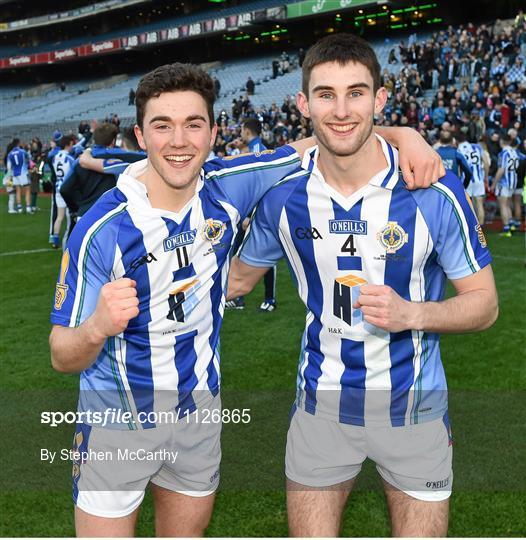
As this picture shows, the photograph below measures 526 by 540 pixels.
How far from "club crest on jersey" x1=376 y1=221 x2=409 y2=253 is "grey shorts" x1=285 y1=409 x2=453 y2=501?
0.69 meters

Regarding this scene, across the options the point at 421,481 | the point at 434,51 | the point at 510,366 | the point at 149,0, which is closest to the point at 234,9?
the point at 149,0

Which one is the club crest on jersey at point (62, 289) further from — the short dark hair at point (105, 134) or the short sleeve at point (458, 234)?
the short dark hair at point (105, 134)

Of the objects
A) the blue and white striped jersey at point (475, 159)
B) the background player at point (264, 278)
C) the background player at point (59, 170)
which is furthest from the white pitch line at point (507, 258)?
the background player at point (59, 170)

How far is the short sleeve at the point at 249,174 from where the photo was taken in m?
2.79

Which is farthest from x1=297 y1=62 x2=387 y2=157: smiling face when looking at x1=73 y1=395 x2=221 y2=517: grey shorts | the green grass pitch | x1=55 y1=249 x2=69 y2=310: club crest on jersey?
the green grass pitch

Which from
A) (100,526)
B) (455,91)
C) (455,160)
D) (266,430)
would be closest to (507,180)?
(455,160)

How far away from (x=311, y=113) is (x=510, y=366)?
4.12 meters

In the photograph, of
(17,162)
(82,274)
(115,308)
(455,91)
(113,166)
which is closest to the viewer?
(115,308)

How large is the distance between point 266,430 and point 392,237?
2.52m

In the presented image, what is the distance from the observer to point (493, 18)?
3684 centimetres

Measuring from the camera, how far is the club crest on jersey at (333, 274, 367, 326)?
262 cm

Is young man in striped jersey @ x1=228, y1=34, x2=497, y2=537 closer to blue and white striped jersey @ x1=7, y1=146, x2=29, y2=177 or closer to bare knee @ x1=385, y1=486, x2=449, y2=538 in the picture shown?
bare knee @ x1=385, y1=486, x2=449, y2=538

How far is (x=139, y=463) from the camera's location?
2.55 metres

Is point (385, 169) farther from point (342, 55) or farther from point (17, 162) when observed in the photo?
point (17, 162)
